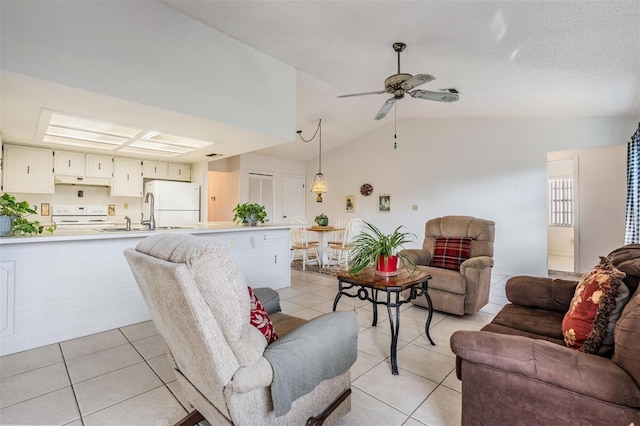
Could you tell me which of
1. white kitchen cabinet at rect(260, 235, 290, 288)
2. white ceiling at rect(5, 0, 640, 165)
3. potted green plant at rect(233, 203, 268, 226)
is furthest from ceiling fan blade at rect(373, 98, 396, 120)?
white kitchen cabinet at rect(260, 235, 290, 288)

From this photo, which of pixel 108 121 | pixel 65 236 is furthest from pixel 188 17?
pixel 65 236

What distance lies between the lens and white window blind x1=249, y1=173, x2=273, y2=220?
7.15m

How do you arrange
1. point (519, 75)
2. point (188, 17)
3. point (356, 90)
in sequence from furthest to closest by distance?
point (356, 90), point (519, 75), point (188, 17)

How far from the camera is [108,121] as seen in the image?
3.10 metres

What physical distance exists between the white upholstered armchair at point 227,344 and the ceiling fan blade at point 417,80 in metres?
2.31

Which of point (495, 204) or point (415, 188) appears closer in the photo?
point (495, 204)

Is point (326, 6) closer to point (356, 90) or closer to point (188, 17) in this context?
point (188, 17)

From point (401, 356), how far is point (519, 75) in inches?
130

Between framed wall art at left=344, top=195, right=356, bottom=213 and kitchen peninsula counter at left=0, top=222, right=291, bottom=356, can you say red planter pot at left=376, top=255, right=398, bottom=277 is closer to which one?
kitchen peninsula counter at left=0, top=222, right=291, bottom=356

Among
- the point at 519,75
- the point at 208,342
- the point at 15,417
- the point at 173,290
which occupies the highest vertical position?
the point at 519,75

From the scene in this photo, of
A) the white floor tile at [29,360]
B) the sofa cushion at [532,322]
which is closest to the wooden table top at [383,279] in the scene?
the sofa cushion at [532,322]

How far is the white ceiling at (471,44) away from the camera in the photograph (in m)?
2.28

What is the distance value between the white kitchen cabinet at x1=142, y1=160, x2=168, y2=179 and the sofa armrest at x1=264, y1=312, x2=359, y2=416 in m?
5.05

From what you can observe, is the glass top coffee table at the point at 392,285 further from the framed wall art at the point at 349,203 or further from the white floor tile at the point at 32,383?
the framed wall art at the point at 349,203
